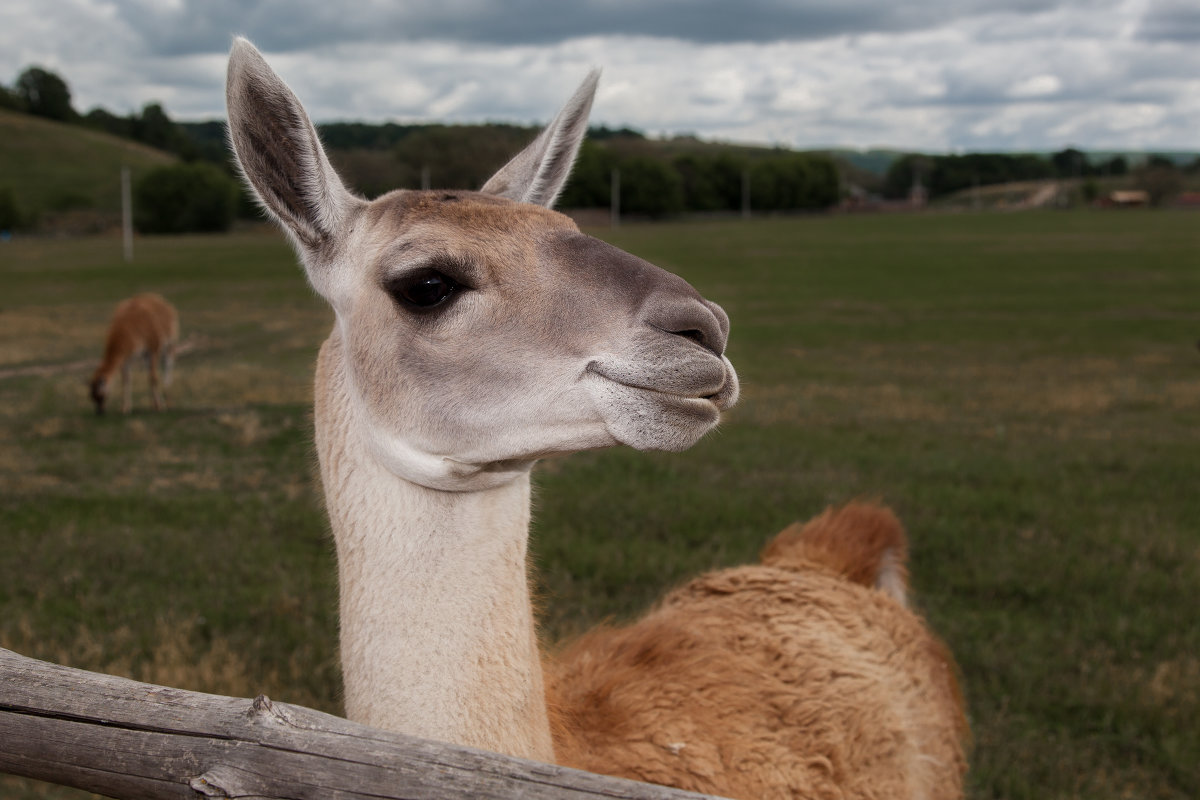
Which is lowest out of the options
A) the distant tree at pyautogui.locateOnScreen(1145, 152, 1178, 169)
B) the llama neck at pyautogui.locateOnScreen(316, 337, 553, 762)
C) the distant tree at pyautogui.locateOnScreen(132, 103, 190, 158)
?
the llama neck at pyautogui.locateOnScreen(316, 337, 553, 762)

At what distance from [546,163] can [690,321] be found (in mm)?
1268

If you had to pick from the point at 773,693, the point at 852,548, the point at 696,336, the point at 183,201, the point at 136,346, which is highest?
the point at 183,201

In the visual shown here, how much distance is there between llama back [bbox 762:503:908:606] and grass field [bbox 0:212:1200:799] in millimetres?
1053

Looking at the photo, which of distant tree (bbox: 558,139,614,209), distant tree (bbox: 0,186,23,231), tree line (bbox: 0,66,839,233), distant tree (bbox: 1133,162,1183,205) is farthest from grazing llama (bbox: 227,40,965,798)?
distant tree (bbox: 1133,162,1183,205)

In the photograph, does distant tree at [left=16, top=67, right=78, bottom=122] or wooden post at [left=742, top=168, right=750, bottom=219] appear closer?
wooden post at [left=742, top=168, right=750, bottom=219]

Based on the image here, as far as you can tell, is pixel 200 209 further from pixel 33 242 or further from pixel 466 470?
pixel 466 470

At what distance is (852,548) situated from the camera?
4266 mm

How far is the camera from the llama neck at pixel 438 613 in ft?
7.71

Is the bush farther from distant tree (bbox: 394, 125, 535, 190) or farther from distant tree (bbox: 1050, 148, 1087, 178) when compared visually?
distant tree (bbox: 1050, 148, 1087, 178)

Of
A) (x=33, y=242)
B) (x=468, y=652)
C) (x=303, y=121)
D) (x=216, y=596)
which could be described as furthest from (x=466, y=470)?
(x=33, y=242)

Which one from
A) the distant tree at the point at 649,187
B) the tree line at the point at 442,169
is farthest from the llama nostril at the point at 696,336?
the distant tree at the point at 649,187

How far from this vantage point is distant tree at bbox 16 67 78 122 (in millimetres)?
122125

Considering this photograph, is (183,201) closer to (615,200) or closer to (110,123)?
(615,200)

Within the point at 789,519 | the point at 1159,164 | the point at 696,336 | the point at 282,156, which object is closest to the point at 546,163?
the point at 282,156
